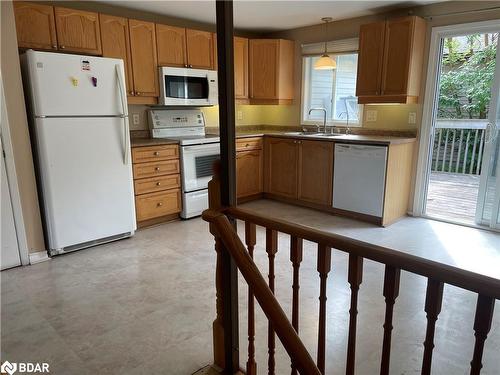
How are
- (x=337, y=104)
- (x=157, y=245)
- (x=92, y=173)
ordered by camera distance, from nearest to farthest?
(x=92, y=173) < (x=157, y=245) < (x=337, y=104)

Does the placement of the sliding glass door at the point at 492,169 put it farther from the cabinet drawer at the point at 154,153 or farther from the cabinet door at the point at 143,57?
the cabinet door at the point at 143,57

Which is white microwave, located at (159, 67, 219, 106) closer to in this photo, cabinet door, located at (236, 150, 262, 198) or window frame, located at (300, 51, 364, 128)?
cabinet door, located at (236, 150, 262, 198)

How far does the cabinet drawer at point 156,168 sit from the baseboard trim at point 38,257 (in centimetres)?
109

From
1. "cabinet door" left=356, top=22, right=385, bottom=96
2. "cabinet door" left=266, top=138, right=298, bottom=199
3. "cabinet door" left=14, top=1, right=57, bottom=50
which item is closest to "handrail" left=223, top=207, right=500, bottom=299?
"cabinet door" left=14, top=1, right=57, bottom=50

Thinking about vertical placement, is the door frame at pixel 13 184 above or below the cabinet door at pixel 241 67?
below

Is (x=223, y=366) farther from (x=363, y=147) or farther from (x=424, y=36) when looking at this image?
(x=424, y=36)

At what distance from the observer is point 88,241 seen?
11.0ft

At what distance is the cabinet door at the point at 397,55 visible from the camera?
3717mm

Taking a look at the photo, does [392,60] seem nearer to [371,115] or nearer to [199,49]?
[371,115]

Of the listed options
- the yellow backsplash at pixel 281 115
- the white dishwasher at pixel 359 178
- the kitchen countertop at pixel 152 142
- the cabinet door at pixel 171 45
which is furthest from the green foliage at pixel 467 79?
the kitchen countertop at pixel 152 142

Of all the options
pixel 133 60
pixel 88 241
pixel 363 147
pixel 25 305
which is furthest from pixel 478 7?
pixel 25 305

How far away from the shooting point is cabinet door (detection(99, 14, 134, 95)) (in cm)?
362

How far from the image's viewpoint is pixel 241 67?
4949mm

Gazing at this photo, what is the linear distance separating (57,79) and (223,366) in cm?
254
